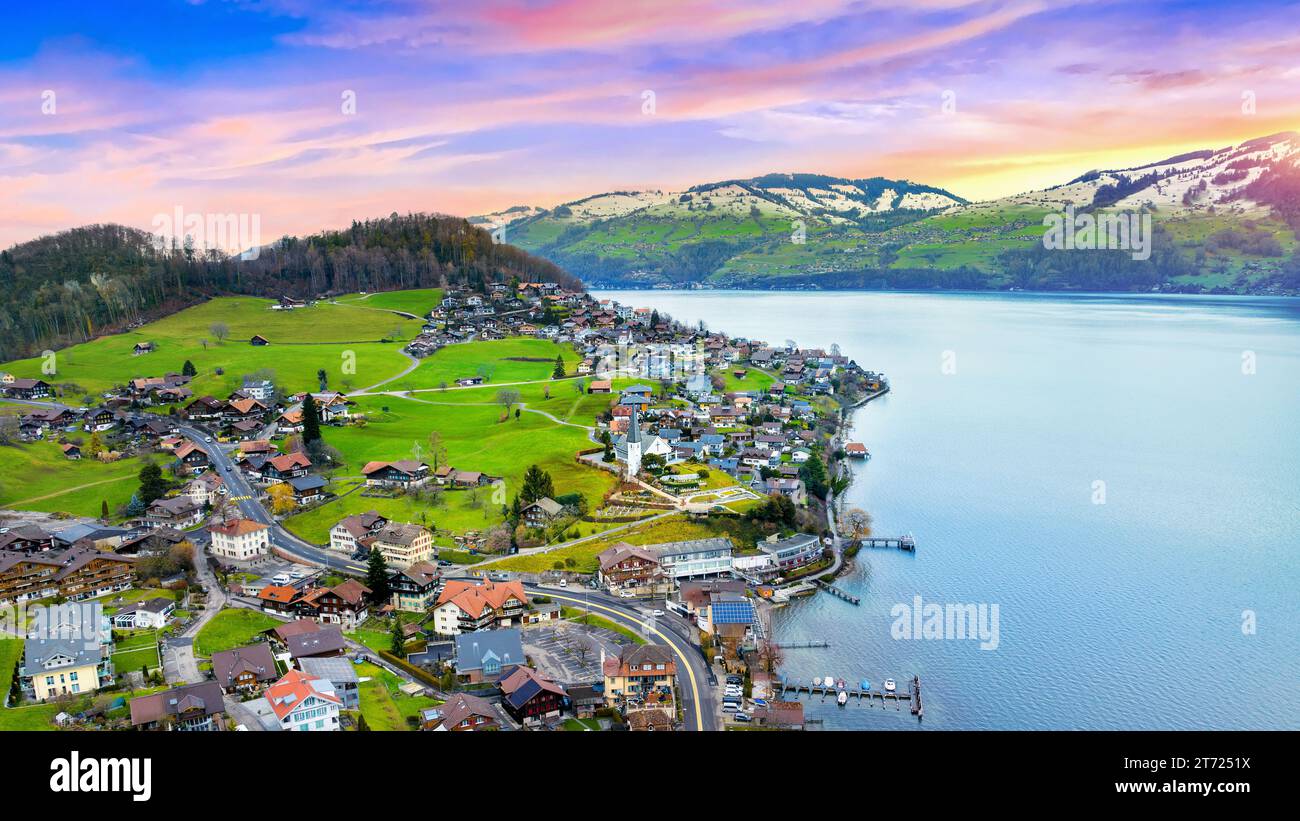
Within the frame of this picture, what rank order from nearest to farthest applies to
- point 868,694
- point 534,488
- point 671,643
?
point 868,694 → point 671,643 → point 534,488

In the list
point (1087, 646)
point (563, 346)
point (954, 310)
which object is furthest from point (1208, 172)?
point (1087, 646)

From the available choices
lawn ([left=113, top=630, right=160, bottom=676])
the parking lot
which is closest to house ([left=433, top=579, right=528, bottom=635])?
the parking lot

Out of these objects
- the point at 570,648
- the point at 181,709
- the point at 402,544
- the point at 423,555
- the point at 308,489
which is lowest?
the point at 570,648

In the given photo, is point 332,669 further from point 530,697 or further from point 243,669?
point 530,697

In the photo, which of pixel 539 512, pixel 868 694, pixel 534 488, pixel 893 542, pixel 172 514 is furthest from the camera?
pixel 534 488

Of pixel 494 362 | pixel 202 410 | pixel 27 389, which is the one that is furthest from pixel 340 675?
pixel 494 362

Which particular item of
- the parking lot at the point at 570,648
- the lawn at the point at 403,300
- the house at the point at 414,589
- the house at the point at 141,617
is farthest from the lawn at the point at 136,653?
the lawn at the point at 403,300

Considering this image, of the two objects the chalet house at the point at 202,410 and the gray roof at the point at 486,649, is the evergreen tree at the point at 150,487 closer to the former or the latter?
the chalet house at the point at 202,410
